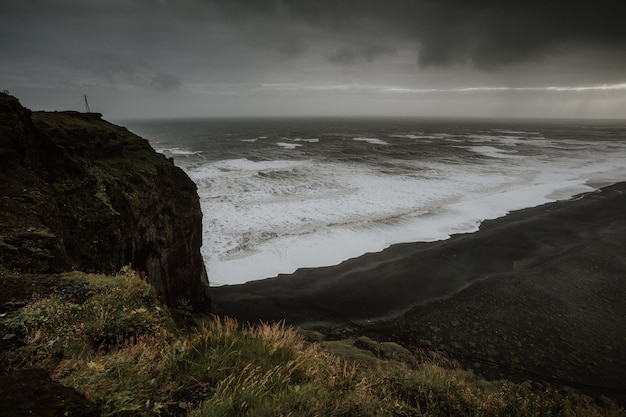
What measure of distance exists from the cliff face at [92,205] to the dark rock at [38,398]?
4.44 metres

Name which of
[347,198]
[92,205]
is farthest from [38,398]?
[347,198]

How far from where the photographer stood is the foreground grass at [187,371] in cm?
306

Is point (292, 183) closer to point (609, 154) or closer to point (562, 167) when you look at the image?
point (562, 167)

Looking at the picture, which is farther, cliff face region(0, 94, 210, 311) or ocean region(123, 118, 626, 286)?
ocean region(123, 118, 626, 286)

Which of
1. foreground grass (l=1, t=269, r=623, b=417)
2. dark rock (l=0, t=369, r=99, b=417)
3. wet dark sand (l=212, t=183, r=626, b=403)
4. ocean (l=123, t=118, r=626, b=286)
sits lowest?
wet dark sand (l=212, t=183, r=626, b=403)

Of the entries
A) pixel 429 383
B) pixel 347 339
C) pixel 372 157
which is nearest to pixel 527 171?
pixel 372 157

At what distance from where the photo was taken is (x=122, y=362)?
10.9 feet

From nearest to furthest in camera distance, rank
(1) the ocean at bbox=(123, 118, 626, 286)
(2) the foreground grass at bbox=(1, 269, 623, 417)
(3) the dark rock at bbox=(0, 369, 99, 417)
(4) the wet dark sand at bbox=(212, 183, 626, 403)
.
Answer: (3) the dark rock at bbox=(0, 369, 99, 417) < (2) the foreground grass at bbox=(1, 269, 623, 417) < (4) the wet dark sand at bbox=(212, 183, 626, 403) < (1) the ocean at bbox=(123, 118, 626, 286)

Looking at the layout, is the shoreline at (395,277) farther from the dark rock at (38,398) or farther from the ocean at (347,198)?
the dark rock at (38,398)

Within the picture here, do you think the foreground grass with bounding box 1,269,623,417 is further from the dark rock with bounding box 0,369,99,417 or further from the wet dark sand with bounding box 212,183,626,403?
the wet dark sand with bounding box 212,183,626,403

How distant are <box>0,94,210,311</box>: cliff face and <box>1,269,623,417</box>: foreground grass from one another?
8.26ft

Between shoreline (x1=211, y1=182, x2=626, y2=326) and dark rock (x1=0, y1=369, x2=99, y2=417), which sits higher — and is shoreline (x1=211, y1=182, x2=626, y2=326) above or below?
below

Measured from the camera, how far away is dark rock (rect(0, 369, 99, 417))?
223 cm

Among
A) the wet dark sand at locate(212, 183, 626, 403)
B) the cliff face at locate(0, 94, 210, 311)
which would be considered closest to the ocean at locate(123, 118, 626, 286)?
the wet dark sand at locate(212, 183, 626, 403)
